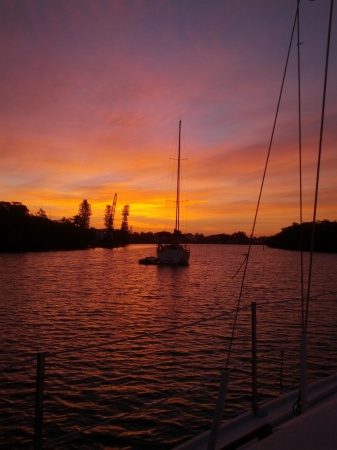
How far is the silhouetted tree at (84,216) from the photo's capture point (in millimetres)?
150250

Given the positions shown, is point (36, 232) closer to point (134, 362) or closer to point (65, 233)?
point (65, 233)

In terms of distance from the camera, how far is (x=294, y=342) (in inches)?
550

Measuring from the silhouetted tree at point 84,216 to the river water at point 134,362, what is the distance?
415 feet

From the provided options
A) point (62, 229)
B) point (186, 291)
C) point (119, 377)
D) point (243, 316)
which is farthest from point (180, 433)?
point (62, 229)

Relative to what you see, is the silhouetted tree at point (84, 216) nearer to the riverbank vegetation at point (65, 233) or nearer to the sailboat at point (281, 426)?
the riverbank vegetation at point (65, 233)

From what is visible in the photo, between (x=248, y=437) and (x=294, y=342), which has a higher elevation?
(x=248, y=437)

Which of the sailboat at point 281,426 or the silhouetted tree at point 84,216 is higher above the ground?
the silhouetted tree at point 84,216

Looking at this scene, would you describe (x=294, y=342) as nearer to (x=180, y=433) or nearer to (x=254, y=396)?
(x=180, y=433)

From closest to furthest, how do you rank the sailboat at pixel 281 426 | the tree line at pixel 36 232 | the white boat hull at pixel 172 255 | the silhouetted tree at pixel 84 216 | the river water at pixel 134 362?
the sailboat at pixel 281 426 < the river water at pixel 134 362 < the white boat hull at pixel 172 255 < the tree line at pixel 36 232 < the silhouetted tree at pixel 84 216

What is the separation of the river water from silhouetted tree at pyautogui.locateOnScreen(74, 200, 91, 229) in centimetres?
12646

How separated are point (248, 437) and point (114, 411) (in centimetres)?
647

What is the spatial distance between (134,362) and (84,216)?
14605 centimetres

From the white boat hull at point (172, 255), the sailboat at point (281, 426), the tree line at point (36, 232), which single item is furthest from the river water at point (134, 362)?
the tree line at point (36, 232)

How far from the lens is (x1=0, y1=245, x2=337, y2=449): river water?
7.22 meters
